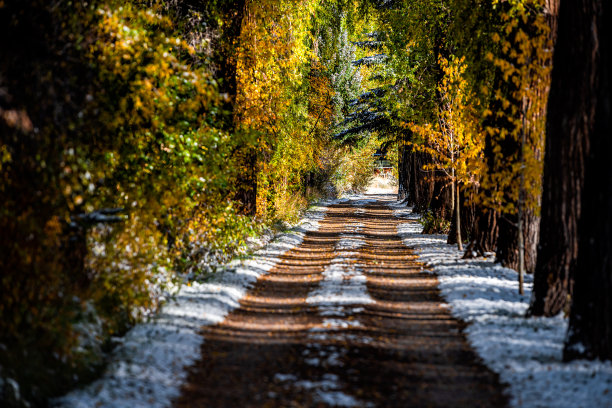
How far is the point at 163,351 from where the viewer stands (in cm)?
686

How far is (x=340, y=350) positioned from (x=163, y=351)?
2.06m

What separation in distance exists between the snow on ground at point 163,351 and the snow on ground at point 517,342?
3381mm

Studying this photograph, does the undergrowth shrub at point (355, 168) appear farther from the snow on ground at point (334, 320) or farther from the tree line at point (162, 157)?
the snow on ground at point (334, 320)

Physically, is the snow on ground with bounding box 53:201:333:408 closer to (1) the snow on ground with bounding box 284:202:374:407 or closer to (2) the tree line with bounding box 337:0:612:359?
(1) the snow on ground with bounding box 284:202:374:407

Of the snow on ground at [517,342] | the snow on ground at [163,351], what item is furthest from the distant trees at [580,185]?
the snow on ground at [163,351]

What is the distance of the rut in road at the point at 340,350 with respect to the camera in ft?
19.1

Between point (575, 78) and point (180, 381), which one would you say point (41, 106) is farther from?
point (575, 78)

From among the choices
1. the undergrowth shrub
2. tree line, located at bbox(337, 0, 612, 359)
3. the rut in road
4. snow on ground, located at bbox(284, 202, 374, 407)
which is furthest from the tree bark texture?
the undergrowth shrub

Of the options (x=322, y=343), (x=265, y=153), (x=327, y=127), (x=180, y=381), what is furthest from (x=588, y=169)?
(x=327, y=127)

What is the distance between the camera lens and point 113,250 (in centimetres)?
779

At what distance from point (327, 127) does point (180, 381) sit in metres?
34.7

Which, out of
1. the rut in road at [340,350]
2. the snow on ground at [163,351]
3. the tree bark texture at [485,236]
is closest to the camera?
the snow on ground at [163,351]

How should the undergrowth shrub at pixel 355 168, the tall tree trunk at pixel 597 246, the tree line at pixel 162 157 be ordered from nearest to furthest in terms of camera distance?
the tree line at pixel 162 157, the tall tree trunk at pixel 597 246, the undergrowth shrub at pixel 355 168

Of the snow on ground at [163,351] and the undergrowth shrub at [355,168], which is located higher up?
the undergrowth shrub at [355,168]
